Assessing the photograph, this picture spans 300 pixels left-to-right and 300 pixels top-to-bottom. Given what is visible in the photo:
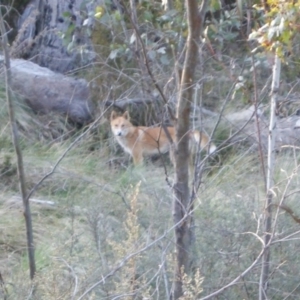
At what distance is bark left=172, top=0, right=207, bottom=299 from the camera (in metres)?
3.31

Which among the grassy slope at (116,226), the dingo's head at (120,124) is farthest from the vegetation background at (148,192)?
the dingo's head at (120,124)

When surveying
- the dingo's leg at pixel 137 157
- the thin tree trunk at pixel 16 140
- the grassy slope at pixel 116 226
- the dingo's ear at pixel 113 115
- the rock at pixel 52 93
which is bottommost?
the dingo's leg at pixel 137 157

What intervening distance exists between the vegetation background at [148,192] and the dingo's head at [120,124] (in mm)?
126

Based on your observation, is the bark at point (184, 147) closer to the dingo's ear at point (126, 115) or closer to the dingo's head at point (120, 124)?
the dingo's head at point (120, 124)

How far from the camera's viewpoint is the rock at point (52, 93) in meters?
9.12

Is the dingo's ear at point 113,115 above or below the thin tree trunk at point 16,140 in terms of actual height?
below

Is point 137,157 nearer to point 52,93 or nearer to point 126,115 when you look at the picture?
point 126,115

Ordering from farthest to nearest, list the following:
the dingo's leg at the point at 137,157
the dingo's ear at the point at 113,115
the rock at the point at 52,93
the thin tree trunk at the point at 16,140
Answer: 1. the rock at the point at 52,93
2. the dingo's ear at the point at 113,115
3. the dingo's leg at the point at 137,157
4. the thin tree trunk at the point at 16,140

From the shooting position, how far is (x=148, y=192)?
19.2ft

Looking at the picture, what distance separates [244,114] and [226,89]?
1.95ft

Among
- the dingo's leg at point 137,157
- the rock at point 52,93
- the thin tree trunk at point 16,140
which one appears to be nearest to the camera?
the thin tree trunk at point 16,140

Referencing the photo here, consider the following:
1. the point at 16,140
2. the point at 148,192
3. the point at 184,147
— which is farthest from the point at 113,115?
the point at 184,147

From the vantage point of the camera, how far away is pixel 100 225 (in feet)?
15.7

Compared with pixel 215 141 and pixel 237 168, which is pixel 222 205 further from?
pixel 215 141
